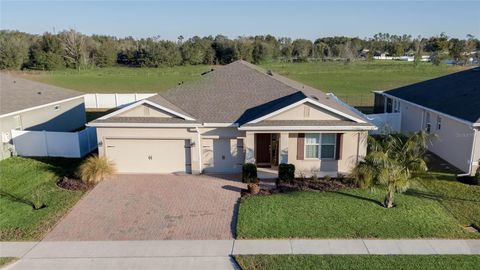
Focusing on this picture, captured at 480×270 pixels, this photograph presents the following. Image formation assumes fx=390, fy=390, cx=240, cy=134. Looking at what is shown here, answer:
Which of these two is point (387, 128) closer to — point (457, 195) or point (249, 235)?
point (457, 195)

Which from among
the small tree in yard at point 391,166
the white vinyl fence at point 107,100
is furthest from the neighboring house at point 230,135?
the white vinyl fence at point 107,100

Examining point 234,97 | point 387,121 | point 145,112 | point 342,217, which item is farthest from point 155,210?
point 387,121

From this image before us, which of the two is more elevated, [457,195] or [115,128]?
[115,128]

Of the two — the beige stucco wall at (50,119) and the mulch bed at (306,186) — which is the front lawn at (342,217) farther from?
the beige stucco wall at (50,119)

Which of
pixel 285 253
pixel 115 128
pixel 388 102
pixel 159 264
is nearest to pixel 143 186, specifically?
pixel 115 128

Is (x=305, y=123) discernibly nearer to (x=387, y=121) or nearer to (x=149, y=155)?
(x=149, y=155)

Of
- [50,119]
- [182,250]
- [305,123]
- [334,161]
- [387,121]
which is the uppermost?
[305,123]

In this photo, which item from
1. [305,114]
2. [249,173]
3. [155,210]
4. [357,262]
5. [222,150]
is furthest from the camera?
[222,150]
